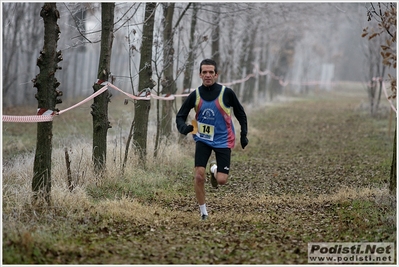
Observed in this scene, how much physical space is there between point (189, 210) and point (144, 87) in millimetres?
3223

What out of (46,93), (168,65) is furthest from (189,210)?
(168,65)

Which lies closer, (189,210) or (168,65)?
(189,210)

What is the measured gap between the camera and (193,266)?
555 cm

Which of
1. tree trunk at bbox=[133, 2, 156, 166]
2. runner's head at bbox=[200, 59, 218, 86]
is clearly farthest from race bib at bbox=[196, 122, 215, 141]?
tree trunk at bbox=[133, 2, 156, 166]

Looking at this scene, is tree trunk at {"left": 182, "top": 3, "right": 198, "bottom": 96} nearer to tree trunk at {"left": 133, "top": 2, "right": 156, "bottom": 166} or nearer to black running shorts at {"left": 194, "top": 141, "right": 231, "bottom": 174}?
tree trunk at {"left": 133, "top": 2, "right": 156, "bottom": 166}

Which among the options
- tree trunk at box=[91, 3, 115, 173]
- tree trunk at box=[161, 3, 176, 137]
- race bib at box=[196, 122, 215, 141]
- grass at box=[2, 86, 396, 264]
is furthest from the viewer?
tree trunk at box=[161, 3, 176, 137]

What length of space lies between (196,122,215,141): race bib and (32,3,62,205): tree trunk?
5.73 ft

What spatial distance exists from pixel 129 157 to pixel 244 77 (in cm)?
1597

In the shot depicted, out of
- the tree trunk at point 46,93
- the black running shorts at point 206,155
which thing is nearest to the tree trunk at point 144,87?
the black running shorts at point 206,155

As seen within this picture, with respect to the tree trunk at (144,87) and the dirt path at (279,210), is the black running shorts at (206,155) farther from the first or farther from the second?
the tree trunk at (144,87)

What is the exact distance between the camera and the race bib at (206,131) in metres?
7.53

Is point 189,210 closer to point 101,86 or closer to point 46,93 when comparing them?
point 101,86

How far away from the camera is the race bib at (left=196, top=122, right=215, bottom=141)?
7.53 metres

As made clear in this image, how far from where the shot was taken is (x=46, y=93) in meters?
7.03
